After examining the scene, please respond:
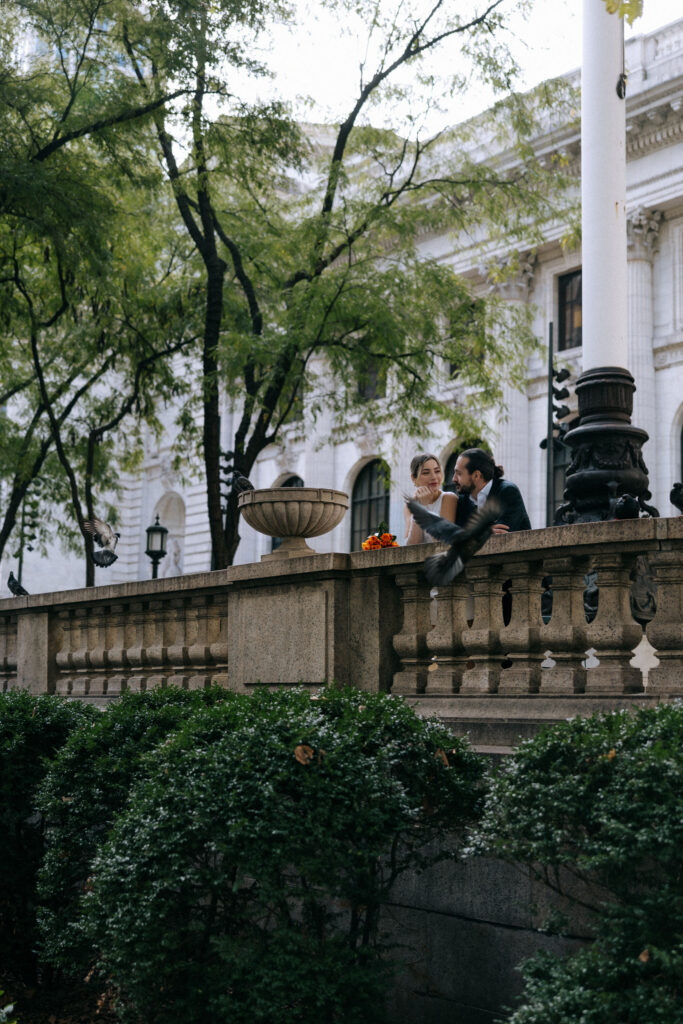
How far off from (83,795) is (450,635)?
2349 millimetres

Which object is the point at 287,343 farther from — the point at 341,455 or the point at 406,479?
the point at 341,455

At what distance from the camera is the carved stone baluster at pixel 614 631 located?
611 centimetres

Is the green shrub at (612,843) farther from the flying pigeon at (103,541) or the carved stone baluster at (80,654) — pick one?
the flying pigeon at (103,541)

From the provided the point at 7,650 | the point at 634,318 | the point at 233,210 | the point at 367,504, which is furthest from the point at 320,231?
the point at 367,504

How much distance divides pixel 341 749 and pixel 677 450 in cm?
2639

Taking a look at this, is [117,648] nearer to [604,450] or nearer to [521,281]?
[604,450]

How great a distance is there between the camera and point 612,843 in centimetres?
461

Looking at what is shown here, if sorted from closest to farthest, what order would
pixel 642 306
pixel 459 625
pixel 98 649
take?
pixel 459 625 → pixel 98 649 → pixel 642 306

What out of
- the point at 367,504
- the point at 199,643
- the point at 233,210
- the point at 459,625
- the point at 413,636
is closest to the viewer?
the point at 459,625

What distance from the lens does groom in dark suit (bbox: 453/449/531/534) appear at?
7.74 meters

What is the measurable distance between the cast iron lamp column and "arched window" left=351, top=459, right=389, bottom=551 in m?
29.1

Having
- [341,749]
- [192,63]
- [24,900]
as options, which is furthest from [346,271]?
[341,749]

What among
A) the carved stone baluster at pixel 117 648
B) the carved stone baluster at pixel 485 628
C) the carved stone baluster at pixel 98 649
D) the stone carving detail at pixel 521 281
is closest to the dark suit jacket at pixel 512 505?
the carved stone baluster at pixel 485 628

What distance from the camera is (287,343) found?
1681 cm
